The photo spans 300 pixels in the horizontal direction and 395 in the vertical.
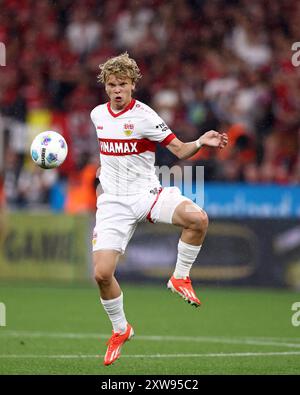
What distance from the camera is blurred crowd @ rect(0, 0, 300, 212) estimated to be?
1728cm

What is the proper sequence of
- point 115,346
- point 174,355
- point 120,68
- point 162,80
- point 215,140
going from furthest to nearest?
1. point 162,80
2. point 174,355
3. point 115,346
4. point 120,68
5. point 215,140

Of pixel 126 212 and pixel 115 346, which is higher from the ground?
pixel 126 212

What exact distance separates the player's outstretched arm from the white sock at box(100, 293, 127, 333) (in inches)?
55.2

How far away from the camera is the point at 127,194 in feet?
30.2

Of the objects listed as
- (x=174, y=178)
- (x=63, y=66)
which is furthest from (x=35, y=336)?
(x=63, y=66)

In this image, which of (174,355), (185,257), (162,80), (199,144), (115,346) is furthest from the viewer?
(162,80)

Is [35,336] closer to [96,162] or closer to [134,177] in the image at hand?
[134,177]

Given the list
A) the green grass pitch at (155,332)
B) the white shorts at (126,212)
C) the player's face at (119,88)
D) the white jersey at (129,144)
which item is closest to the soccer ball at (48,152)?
the white jersey at (129,144)

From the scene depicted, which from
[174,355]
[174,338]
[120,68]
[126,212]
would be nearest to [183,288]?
[126,212]

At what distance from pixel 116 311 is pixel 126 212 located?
90cm

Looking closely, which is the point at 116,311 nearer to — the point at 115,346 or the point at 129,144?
the point at 115,346

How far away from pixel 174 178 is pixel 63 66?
6089 millimetres

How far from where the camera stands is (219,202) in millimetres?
16781

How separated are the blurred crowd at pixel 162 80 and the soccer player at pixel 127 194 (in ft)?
25.0
